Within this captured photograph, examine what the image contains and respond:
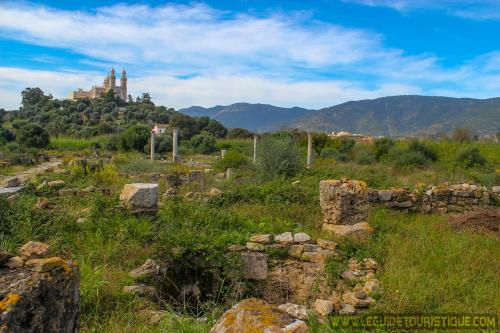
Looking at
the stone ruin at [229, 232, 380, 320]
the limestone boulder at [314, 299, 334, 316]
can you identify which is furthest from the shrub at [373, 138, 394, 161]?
the limestone boulder at [314, 299, 334, 316]

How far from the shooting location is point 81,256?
16.0 ft

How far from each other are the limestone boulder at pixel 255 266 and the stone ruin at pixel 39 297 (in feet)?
10.6

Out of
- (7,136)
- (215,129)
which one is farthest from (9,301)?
(215,129)

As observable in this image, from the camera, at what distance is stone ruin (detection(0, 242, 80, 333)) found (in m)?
1.91

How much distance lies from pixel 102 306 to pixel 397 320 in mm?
2787

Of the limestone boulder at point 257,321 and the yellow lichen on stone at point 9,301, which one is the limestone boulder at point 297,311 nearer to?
the limestone boulder at point 257,321

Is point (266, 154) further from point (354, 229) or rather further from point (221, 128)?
point (221, 128)

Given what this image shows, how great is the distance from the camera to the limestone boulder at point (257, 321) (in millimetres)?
2234

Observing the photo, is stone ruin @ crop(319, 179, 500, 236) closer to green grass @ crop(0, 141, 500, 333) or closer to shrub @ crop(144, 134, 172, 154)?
green grass @ crop(0, 141, 500, 333)

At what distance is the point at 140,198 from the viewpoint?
6.59m

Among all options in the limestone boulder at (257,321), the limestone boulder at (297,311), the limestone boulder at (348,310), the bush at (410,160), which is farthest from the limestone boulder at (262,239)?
the bush at (410,160)

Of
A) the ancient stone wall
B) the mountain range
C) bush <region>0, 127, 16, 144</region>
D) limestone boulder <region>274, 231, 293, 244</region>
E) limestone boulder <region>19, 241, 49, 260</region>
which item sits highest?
the mountain range

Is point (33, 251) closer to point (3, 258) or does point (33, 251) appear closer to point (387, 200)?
point (3, 258)

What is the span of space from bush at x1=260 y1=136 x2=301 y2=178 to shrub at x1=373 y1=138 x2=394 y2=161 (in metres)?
11.7
